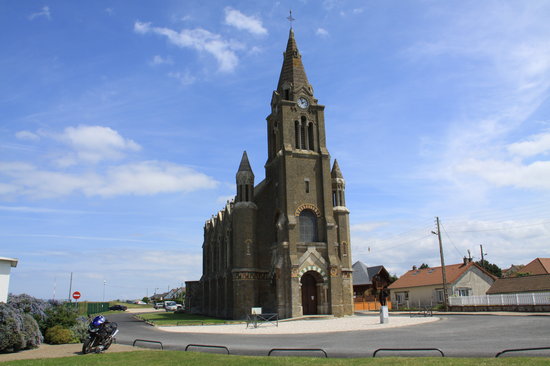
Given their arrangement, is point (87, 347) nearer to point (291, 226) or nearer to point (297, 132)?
point (291, 226)

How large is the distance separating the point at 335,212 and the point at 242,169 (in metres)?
9.70

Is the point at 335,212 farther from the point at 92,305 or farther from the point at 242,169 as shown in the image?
the point at 92,305

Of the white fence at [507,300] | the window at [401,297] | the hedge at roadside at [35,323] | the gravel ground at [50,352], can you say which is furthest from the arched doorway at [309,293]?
the window at [401,297]

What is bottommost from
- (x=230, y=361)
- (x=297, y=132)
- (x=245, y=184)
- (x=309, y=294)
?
(x=230, y=361)

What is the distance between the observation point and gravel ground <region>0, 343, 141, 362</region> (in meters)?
15.5

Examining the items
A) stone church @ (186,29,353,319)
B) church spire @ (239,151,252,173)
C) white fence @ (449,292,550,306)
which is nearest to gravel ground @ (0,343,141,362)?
stone church @ (186,29,353,319)

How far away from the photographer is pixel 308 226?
40.1 m

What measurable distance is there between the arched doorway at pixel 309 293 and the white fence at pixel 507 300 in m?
14.9

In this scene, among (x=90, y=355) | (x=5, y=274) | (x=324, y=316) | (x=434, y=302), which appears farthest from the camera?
(x=434, y=302)

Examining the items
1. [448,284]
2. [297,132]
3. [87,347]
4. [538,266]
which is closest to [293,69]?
[297,132]

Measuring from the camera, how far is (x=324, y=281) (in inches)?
1518

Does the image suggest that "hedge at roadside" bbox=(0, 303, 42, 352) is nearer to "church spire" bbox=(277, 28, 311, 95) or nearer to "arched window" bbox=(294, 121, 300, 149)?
"arched window" bbox=(294, 121, 300, 149)

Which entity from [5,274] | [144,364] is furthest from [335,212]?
[144,364]

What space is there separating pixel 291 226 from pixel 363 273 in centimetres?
3401
